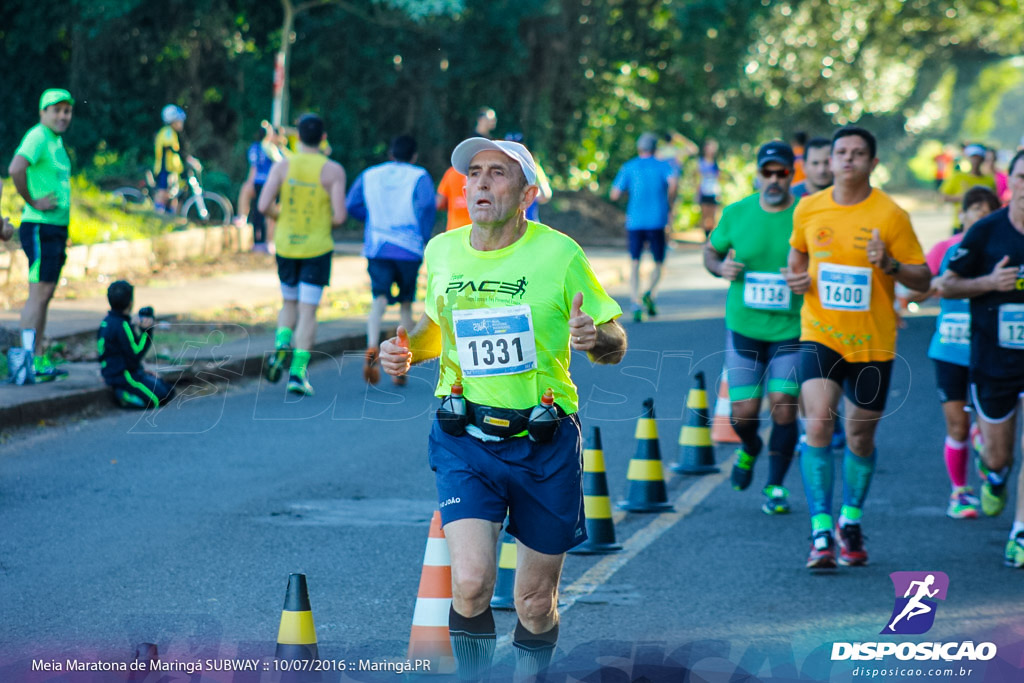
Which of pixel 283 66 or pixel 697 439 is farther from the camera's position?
pixel 283 66

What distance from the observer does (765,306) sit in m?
8.25

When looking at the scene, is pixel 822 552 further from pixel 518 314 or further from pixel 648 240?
pixel 648 240

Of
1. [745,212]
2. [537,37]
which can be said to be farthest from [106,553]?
[537,37]

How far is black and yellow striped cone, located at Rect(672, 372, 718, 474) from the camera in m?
Result: 9.17

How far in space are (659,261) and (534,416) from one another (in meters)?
12.6

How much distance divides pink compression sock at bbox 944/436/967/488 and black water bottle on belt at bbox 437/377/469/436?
449 cm

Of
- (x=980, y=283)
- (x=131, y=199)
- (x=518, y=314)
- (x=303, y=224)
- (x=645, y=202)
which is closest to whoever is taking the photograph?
(x=518, y=314)

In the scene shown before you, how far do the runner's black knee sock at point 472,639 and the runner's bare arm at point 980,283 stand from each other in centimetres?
365

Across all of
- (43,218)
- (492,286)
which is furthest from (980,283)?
(43,218)

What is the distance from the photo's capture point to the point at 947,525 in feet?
26.0

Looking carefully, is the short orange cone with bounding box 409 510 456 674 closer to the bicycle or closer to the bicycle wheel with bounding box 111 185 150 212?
the bicycle wheel with bounding box 111 185 150 212

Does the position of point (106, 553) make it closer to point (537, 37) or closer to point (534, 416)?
point (534, 416)

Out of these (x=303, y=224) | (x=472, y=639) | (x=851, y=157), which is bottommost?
(x=472, y=639)

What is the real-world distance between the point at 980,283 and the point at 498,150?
3.41 metres
